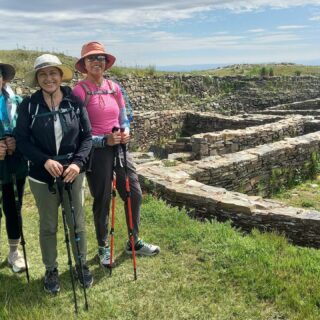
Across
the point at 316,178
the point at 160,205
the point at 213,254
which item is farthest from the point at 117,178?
the point at 316,178

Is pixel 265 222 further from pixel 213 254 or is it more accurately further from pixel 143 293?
pixel 143 293

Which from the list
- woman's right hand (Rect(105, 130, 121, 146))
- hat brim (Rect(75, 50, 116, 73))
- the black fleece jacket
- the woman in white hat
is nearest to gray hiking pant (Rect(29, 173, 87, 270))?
the woman in white hat

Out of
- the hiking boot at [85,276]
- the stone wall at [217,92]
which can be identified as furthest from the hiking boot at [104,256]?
the stone wall at [217,92]

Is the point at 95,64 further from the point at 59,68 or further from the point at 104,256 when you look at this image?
the point at 104,256

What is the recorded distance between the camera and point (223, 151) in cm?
1265

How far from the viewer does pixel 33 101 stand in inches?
179

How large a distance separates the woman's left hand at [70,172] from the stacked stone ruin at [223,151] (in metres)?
3.30

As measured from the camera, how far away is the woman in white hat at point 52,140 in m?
4.49

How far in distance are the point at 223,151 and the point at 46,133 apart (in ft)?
28.5

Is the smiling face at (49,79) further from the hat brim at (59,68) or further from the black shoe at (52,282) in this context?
the black shoe at (52,282)

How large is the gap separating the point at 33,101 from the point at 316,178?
950 centimetres

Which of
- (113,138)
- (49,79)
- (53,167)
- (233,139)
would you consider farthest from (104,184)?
(233,139)

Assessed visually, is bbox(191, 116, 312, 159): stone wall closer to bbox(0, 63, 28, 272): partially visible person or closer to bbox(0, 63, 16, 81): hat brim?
bbox(0, 63, 28, 272): partially visible person

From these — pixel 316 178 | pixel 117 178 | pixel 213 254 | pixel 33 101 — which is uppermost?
pixel 33 101
